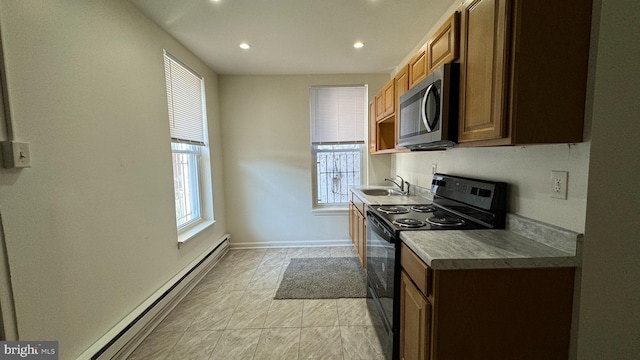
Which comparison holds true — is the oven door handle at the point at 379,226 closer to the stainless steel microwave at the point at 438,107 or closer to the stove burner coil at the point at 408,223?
the stove burner coil at the point at 408,223

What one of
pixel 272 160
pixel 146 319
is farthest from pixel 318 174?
pixel 146 319

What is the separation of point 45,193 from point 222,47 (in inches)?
82.4

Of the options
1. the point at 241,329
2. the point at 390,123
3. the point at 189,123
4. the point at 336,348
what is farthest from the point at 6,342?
the point at 390,123

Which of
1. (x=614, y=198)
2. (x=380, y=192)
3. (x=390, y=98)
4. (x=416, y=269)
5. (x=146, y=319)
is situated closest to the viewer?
(x=614, y=198)

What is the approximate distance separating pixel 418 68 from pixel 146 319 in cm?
278

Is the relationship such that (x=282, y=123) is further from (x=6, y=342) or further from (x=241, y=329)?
(x=6, y=342)

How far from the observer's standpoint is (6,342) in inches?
41.4

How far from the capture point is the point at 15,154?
3.47 feet

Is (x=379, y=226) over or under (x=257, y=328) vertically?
over

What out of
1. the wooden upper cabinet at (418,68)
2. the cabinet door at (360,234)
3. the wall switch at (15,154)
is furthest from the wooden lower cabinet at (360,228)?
the wall switch at (15,154)

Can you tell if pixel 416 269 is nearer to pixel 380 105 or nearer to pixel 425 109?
pixel 425 109

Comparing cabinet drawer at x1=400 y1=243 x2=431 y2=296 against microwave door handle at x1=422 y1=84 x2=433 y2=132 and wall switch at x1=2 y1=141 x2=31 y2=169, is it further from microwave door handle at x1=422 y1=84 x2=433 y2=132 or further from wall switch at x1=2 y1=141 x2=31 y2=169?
wall switch at x1=2 y1=141 x2=31 y2=169

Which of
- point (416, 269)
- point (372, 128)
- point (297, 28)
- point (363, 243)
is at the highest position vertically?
point (297, 28)

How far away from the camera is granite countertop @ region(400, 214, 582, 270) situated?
1.01 m
